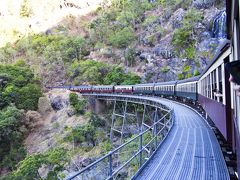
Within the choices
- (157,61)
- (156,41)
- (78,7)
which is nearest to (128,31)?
(156,41)

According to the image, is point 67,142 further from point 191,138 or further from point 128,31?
point 128,31

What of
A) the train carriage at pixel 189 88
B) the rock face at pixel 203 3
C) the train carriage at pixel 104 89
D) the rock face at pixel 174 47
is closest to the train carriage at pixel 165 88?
the train carriage at pixel 189 88

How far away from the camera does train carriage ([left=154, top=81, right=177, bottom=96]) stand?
2262 cm

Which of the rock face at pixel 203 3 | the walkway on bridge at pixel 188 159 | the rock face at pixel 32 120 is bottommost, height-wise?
the rock face at pixel 32 120

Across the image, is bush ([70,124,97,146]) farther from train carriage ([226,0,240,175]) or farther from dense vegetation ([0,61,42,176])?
train carriage ([226,0,240,175])

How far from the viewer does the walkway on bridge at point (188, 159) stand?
17.1 ft

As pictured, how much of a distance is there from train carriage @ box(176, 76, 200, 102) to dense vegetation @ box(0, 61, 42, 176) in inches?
614

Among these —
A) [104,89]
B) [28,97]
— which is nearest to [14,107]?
[28,97]

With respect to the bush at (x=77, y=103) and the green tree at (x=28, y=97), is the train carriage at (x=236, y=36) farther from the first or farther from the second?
the green tree at (x=28, y=97)

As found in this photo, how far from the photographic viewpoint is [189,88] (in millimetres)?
17391

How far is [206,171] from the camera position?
5.32 meters

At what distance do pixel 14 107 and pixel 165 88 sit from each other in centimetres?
1616

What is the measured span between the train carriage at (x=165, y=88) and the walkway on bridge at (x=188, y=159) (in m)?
13.2

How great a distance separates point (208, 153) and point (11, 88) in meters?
30.9
